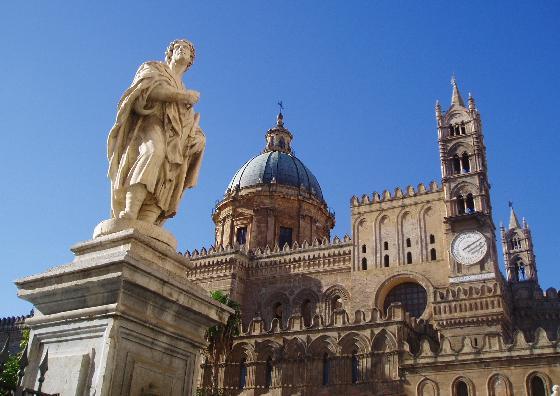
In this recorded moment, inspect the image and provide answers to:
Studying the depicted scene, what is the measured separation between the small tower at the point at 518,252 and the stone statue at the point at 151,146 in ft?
171

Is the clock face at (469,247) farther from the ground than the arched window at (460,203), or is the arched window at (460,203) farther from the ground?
the arched window at (460,203)

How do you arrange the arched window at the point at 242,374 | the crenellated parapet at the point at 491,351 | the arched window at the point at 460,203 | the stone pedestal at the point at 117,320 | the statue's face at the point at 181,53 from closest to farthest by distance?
1. the stone pedestal at the point at 117,320
2. the statue's face at the point at 181,53
3. the crenellated parapet at the point at 491,351
4. the arched window at the point at 242,374
5. the arched window at the point at 460,203

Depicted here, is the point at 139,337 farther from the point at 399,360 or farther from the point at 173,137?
the point at 399,360

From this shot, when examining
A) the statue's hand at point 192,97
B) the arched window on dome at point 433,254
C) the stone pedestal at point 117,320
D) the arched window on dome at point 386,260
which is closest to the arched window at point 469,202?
the arched window on dome at point 433,254

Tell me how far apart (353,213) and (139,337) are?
3982 cm

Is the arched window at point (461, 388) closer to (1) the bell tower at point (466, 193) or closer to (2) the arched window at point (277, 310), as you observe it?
(1) the bell tower at point (466, 193)

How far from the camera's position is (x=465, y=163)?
132ft

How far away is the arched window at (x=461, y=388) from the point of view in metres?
26.5

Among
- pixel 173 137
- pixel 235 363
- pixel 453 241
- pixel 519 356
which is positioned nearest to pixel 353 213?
pixel 453 241

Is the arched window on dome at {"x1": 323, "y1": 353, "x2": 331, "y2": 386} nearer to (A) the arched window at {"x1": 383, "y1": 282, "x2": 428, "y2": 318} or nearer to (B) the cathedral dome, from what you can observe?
(A) the arched window at {"x1": 383, "y1": 282, "x2": 428, "y2": 318}

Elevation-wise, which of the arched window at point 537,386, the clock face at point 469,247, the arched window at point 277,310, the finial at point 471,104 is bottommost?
the arched window at point 537,386

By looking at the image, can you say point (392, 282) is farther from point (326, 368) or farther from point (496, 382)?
point (496, 382)

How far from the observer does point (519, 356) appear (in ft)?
85.1

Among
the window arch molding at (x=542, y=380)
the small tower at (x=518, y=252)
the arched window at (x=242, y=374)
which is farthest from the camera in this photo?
the small tower at (x=518, y=252)
